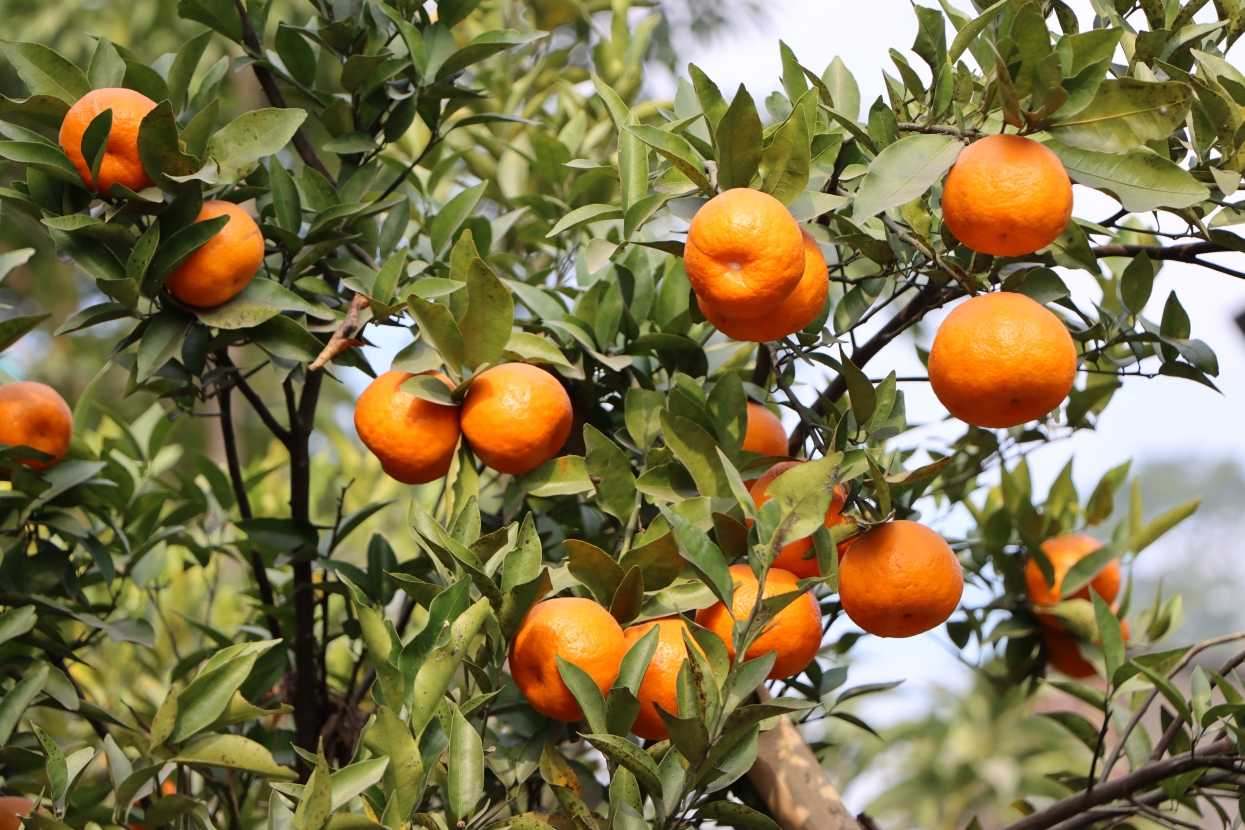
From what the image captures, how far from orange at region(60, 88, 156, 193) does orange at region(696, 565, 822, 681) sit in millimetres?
541

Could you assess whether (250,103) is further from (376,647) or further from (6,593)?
(376,647)

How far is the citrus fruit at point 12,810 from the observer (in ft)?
2.48

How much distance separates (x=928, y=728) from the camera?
5.20 metres

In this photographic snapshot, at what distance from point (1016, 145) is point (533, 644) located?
1.42 ft

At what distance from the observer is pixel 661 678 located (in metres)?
0.67

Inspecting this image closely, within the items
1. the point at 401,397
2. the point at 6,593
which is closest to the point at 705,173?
the point at 401,397

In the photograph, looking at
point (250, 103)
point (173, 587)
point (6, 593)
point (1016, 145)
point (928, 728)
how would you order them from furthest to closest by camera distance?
point (928, 728) → point (250, 103) → point (173, 587) → point (6, 593) → point (1016, 145)

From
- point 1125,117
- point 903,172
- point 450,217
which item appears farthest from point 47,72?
point 1125,117

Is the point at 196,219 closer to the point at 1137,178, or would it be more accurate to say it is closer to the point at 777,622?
the point at 777,622

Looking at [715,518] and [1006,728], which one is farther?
[1006,728]

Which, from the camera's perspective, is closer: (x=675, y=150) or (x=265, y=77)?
(x=675, y=150)

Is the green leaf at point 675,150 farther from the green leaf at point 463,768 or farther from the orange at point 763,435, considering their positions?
the green leaf at point 463,768

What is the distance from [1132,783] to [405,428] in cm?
65

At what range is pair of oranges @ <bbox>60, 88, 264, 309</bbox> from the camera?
77 centimetres
